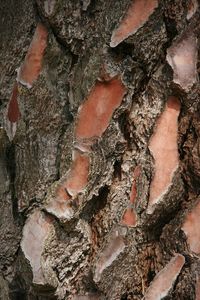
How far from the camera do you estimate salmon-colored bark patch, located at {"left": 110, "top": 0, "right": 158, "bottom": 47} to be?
1.18 metres

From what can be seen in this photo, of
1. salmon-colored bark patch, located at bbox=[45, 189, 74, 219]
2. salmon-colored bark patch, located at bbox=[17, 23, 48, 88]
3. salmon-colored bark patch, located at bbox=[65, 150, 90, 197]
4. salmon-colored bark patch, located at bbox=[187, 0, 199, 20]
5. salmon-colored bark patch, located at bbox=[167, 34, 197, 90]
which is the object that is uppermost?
salmon-colored bark patch, located at bbox=[187, 0, 199, 20]

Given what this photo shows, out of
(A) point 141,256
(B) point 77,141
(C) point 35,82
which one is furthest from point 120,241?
(C) point 35,82

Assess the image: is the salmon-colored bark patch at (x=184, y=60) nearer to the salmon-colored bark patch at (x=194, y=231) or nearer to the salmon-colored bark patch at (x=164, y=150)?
the salmon-colored bark patch at (x=164, y=150)

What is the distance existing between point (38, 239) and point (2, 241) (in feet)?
0.31

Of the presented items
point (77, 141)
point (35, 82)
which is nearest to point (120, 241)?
point (77, 141)


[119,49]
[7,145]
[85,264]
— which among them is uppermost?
[119,49]

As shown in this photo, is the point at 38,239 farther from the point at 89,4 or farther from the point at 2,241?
the point at 89,4

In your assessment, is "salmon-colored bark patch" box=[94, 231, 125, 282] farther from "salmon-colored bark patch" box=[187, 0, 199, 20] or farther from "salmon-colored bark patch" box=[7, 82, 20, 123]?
"salmon-colored bark patch" box=[187, 0, 199, 20]

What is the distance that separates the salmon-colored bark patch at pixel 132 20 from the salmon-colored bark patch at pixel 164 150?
12cm

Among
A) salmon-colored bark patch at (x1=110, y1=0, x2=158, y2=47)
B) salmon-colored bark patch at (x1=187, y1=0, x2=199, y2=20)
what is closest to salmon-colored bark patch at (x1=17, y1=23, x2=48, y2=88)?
salmon-colored bark patch at (x1=110, y1=0, x2=158, y2=47)

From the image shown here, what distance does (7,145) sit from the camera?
4.12 ft

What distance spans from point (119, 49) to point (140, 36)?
4 cm

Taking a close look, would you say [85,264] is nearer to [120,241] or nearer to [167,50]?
[120,241]

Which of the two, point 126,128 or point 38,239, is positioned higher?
point 126,128
